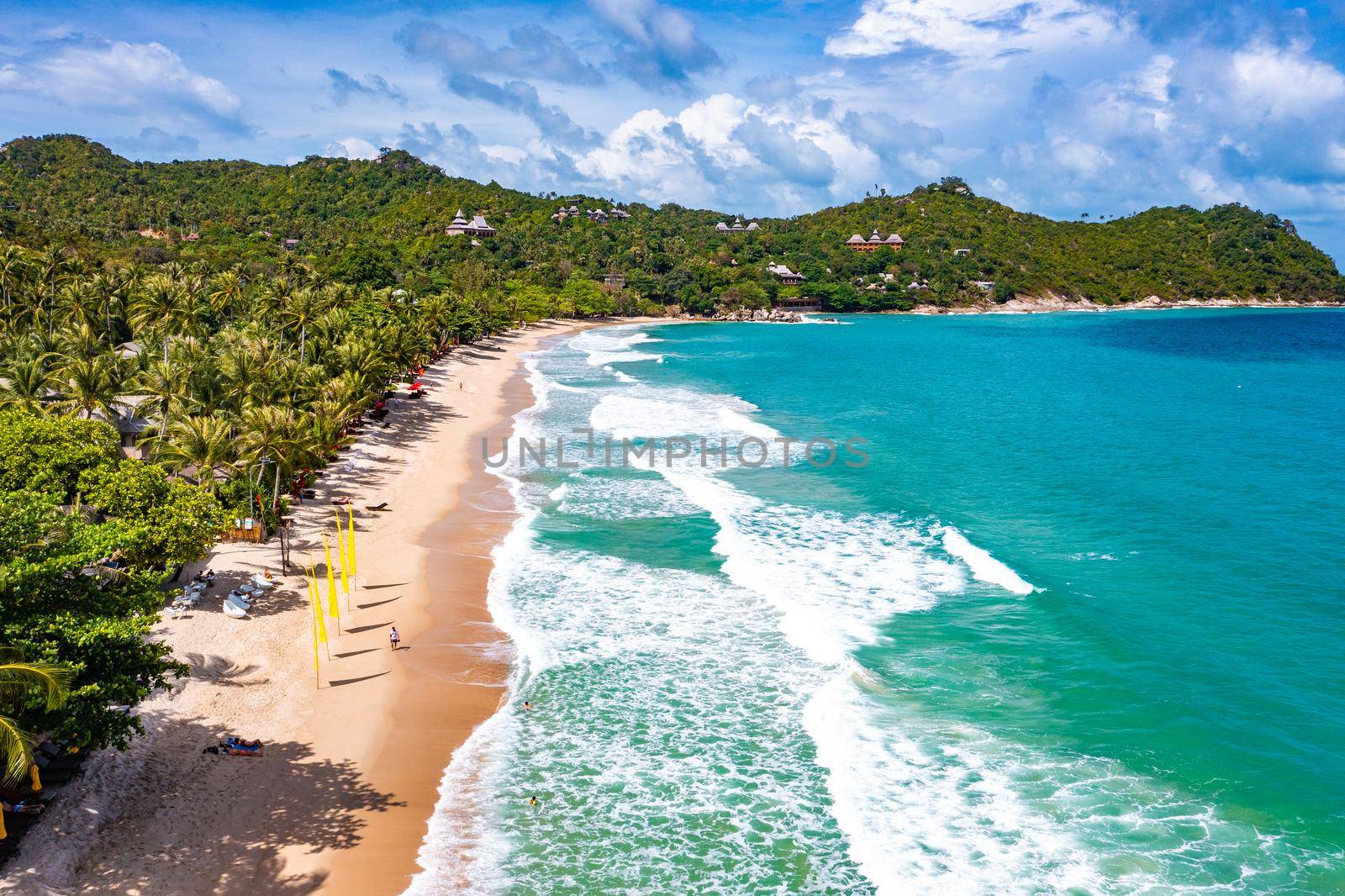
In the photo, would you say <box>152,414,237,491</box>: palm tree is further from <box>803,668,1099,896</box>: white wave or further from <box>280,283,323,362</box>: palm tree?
<box>803,668,1099,896</box>: white wave

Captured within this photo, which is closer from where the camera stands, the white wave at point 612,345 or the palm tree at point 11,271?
the palm tree at point 11,271

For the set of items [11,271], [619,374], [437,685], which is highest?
[11,271]

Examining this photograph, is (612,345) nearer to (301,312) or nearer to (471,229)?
(301,312)

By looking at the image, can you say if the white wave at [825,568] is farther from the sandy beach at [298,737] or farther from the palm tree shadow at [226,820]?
the palm tree shadow at [226,820]

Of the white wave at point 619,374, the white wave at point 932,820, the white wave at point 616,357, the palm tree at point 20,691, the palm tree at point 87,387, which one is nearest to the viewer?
the palm tree at point 20,691

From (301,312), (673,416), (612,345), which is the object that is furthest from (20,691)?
(612,345)

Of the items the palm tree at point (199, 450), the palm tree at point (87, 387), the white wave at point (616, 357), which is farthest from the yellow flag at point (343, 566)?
the white wave at point (616, 357)

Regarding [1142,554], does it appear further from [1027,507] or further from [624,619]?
[624,619]
